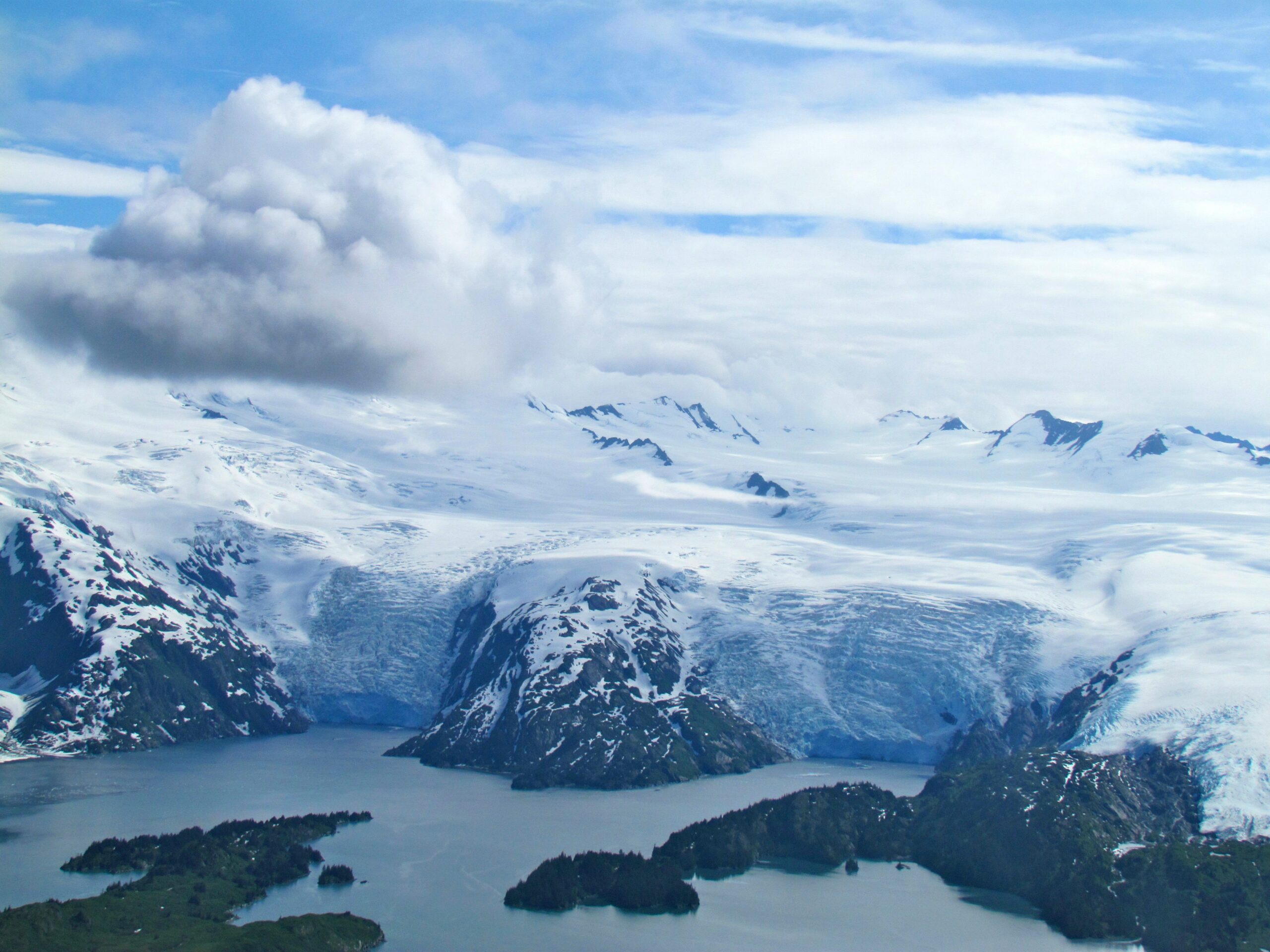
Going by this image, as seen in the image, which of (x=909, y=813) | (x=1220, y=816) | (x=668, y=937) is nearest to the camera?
(x=668, y=937)

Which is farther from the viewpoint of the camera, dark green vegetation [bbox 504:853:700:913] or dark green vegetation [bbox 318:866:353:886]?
dark green vegetation [bbox 318:866:353:886]

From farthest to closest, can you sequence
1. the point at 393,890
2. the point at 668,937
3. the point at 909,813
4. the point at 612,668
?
the point at 612,668, the point at 909,813, the point at 393,890, the point at 668,937

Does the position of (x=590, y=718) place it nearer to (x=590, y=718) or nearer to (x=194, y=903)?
(x=590, y=718)

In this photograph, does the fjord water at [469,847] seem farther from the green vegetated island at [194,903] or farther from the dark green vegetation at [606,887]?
the green vegetated island at [194,903]

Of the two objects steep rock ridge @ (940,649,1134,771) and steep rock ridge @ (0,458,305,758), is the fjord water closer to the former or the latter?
steep rock ridge @ (0,458,305,758)

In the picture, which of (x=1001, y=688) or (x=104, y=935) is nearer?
(x=104, y=935)

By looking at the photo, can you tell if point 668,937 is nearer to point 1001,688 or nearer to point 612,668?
point 612,668

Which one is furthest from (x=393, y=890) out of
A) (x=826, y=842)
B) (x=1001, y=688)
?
(x=1001, y=688)

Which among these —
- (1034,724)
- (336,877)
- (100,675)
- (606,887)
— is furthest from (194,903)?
(1034,724)

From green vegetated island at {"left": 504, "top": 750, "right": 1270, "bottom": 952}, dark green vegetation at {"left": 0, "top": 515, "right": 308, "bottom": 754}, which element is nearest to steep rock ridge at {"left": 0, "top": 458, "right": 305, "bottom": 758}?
dark green vegetation at {"left": 0, "top": 515, "right": 308, "bottom": 754}
